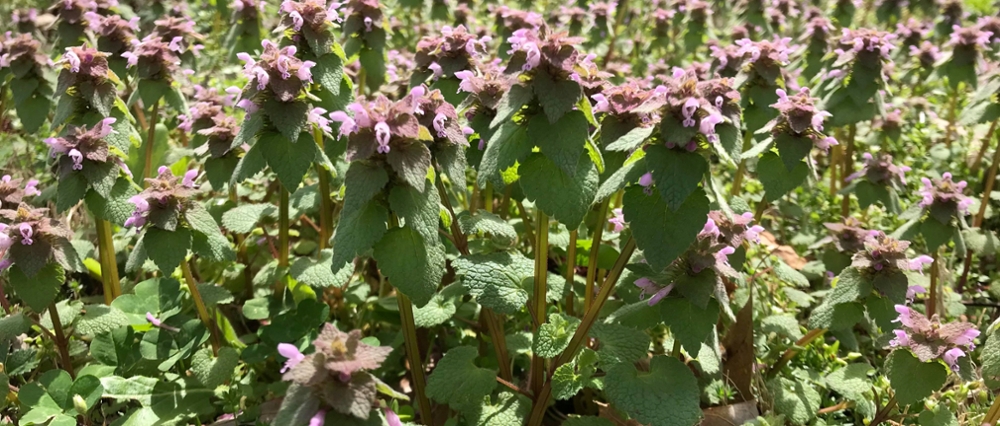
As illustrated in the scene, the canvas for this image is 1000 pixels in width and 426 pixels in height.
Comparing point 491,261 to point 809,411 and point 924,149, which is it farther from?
point 924,149

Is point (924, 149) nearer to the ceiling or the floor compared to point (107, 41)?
nearer to the floor

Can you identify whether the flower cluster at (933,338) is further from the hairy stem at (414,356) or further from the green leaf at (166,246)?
the green leaf at (166,246)

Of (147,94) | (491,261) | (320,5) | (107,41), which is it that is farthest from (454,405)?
(107,41)

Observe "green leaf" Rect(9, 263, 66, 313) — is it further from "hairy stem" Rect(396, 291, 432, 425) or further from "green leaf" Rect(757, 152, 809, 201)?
"green leaf" Rect(757, 152, 809, 201)

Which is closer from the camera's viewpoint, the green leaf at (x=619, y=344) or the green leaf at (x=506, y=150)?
the green leaf at (x=506, y=150)

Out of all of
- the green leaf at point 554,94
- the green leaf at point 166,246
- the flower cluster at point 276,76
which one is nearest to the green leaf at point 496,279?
the green leaf at point 554,94

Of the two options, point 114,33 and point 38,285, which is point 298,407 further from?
point 114,33

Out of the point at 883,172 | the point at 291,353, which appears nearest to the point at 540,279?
the point at 291,353
